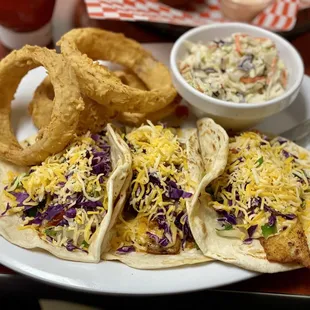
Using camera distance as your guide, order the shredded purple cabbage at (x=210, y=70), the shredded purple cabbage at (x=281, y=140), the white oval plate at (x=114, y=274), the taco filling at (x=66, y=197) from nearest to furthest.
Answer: the white oval plate at (x=114, y=274) → the taco filling at (x=66, y=197) → the shredded purple cabbage at (x=281, y=140) → the shredded purple cabbage at (x=210, y=70)

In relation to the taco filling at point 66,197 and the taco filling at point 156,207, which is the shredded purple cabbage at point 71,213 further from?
the taco filling at point 156,207

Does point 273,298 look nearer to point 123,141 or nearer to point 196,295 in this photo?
point 196,295

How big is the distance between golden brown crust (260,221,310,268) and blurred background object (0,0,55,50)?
1.32m

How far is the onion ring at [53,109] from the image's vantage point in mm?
1465

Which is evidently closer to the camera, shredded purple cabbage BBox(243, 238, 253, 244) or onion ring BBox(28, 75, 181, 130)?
shredded purple cabbage BBox(243, 238, 253, 244)

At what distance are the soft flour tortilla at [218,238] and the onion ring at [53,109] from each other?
460 millimetres

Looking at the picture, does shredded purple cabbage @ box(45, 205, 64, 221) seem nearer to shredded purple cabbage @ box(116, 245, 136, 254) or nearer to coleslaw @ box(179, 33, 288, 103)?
shredded purple cabbage @ box(116, 245, 136, 254)

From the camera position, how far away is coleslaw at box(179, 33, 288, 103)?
1.71 metres

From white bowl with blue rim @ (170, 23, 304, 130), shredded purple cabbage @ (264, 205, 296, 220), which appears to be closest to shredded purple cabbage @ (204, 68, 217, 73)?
white bowl with blue rim @ (170, 23, 304, 130)

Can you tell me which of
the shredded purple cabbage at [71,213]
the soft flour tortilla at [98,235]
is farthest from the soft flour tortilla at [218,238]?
the shredded purple cabbage at [71,213]

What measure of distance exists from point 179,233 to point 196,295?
20 cm

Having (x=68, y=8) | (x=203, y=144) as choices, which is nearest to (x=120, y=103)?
(x=203, y=144)

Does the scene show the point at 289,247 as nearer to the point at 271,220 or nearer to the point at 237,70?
the point at 271,220

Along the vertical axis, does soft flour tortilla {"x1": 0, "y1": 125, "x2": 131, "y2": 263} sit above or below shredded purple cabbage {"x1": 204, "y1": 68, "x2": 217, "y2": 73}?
below
